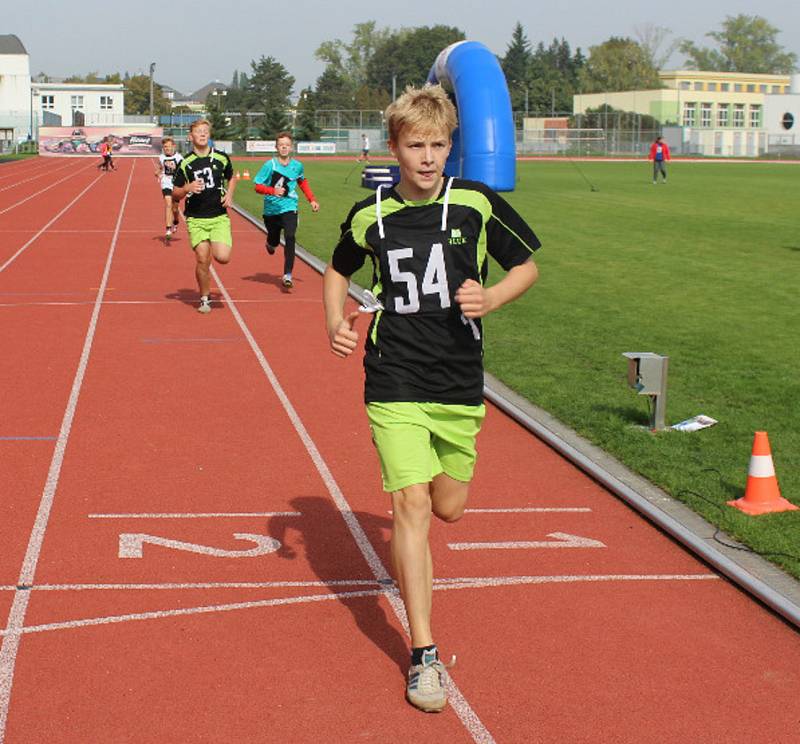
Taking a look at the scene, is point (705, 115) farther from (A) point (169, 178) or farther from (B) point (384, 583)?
(B) point (384, 583)

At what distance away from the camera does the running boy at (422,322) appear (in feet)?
15.9

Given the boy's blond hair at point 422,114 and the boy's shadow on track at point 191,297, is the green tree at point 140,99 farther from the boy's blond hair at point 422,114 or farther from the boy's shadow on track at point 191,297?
the boy's blond hair at point 422,114

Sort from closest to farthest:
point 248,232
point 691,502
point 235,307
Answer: point 691,502, point 235,307, point 248,232

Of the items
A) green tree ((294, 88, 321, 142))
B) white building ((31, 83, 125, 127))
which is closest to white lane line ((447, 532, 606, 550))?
green tree ((294, 88, 321, 142))

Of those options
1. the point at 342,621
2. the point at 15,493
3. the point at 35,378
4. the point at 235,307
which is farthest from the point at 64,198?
the point at 342,621

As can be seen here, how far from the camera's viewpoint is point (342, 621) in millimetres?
5680

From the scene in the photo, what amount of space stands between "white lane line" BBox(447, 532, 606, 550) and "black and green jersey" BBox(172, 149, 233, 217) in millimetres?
8985

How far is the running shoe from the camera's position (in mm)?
4723

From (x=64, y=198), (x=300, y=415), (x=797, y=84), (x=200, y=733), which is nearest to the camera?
(x=200, y=733)

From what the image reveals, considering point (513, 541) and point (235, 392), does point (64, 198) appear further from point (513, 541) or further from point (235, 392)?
point (513, 541)

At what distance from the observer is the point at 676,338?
45.0 ft

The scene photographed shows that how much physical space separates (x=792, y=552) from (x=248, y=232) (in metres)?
21.4

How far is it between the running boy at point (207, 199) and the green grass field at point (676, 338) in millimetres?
3158

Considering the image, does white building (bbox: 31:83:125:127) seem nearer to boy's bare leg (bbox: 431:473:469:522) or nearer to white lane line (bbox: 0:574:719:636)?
white lane line (bbox: 0:574:719:636)
